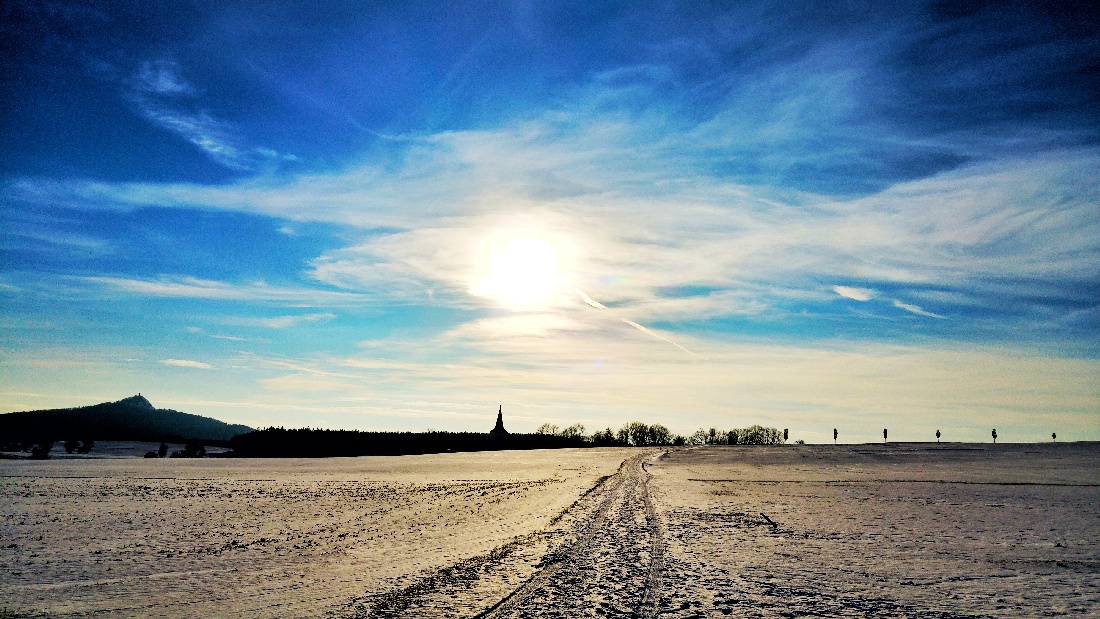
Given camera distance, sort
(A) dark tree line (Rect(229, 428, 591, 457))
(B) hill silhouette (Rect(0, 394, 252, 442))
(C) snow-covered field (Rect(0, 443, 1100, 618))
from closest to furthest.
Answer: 1. (C) snow-covered field (Rect(0, 443, 1100, 618))
2. (A) dark tree line (Rect(229, 428, 591, 457))
3. (B) hill silhouette (Rect(0, 394, 252, 442))

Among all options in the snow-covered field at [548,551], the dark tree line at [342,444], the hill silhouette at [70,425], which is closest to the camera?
the snow-covered field at [548,551]

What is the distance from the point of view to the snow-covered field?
7.36 m

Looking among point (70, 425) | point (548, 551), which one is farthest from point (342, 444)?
point (70, 425)

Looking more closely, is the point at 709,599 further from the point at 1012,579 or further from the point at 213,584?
the point at 213,584

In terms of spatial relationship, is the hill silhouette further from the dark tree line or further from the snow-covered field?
the snow-covered field

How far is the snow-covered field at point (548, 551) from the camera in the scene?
736cm

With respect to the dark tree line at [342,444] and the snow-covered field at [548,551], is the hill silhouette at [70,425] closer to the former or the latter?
the dark tree line at [342,444]

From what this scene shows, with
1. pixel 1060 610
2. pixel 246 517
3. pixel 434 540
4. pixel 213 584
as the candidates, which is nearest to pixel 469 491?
pixel 246 517

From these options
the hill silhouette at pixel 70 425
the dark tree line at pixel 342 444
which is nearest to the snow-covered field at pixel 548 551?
the dark tree line at pixel 342 444

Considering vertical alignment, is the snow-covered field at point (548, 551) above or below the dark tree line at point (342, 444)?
above

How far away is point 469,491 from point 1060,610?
15525 millimetres

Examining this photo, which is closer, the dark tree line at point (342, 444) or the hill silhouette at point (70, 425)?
the dark tree line at point (342, 444)

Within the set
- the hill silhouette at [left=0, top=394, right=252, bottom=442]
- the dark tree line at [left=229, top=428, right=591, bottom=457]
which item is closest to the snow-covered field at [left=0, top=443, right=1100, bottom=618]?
the dark tree line at [left=229, top=428, right=591, bottom=457]

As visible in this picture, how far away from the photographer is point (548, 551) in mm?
10094
